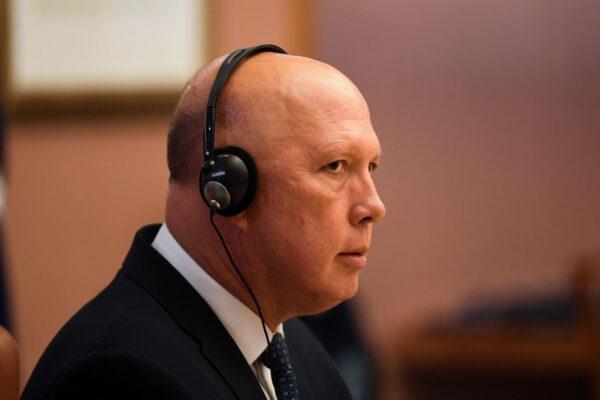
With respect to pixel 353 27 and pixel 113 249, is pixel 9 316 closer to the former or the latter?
pixel 113 249

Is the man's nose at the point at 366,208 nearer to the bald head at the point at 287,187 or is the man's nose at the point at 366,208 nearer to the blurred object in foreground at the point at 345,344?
the bald head at the point at 287,187

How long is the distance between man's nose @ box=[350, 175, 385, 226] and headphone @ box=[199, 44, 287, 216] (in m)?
0.13

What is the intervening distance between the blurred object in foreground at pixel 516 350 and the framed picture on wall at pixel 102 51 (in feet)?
4.90

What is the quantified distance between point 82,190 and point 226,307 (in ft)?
5.58

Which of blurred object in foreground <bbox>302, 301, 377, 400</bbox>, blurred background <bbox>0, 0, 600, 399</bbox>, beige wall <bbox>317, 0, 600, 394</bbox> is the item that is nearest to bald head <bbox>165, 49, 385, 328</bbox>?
blurred object in foreground <bbox>302, 301, 377, 400</bbox>

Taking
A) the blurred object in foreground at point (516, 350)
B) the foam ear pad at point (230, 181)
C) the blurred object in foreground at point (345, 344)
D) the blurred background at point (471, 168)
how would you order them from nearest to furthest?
the foam ear pad at point (230, 181)
the blurred object in foreground at point (345, 344)
the blurred object in foreground at point (516, 350)
the blurred background at point (471, 168)

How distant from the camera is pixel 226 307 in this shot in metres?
1.23

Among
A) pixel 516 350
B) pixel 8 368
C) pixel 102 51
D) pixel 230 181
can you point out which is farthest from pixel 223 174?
pixel 516 350

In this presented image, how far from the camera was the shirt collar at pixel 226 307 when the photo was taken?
1.23m

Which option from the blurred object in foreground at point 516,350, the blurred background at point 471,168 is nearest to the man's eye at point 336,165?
the blurred object in foreground at point 516,350

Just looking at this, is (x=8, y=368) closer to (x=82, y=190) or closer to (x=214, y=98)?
(x=214, y=98)

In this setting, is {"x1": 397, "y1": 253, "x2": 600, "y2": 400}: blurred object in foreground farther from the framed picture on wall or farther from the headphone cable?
the headphone cable

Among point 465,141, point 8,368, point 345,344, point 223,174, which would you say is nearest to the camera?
point 8,368

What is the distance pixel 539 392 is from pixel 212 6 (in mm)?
2271
